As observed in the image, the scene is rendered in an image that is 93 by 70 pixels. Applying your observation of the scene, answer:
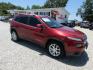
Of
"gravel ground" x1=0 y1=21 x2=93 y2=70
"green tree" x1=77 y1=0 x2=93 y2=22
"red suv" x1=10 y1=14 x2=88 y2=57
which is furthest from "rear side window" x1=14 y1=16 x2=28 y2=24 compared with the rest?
"green tree" x1=77 y1=0 x2=93 y2=22

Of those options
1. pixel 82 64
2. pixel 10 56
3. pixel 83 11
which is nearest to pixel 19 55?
pixel 10 56

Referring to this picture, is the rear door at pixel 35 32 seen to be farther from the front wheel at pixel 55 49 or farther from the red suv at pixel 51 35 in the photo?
the front wheel at pixel 55 49

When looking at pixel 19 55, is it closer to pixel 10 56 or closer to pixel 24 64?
pixel 10 56

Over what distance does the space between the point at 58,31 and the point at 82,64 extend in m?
1.67

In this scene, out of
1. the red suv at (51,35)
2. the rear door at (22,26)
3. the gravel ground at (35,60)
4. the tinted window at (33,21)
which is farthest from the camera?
the rear door at (22,26)

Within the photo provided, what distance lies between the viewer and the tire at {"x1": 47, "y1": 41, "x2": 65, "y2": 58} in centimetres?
708

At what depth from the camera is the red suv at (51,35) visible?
22.6 ft

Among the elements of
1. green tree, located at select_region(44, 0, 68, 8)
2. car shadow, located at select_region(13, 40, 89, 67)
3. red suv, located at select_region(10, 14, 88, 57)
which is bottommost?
car shadow, located at select_region(13, 40, 89, 67)

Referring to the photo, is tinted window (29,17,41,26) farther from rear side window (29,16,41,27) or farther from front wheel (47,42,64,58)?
front wheel (47,42,64,58)

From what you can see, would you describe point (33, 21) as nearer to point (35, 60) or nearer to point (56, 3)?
point (35, 60)

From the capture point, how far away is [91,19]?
51.9 m

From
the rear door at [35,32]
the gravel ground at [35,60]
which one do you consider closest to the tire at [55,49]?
the gravel ground at [35,60]

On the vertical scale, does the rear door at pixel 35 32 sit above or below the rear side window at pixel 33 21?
below

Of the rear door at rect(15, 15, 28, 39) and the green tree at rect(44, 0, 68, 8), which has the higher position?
the green tree at rect(44, 0, 68, 8)
